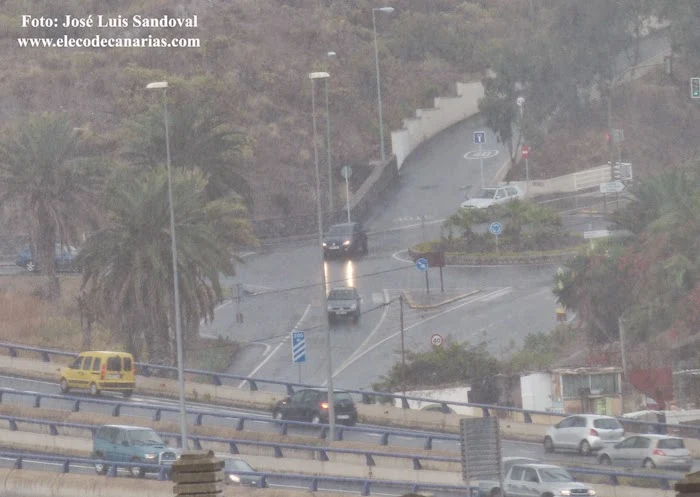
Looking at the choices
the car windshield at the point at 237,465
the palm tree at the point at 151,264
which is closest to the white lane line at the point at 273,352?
the palm tree at the point at 151,264

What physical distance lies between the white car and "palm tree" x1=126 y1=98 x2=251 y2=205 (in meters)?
12.4

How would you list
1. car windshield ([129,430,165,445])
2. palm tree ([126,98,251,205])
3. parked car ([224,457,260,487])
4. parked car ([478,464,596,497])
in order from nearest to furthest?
parked car ([478,464,596,497]) < parked car ([224,457,260,487]) < car windshield ([129,430,165,445]) < palm tree ([126,98,251,205])

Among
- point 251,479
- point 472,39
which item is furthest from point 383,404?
point 472,39

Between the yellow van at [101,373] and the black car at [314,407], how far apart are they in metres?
4.57

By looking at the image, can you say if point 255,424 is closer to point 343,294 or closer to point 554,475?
point 554,475

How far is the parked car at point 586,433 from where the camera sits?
3606 centimetres

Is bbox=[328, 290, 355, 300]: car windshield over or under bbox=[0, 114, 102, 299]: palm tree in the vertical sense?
under

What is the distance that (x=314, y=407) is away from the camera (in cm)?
4041

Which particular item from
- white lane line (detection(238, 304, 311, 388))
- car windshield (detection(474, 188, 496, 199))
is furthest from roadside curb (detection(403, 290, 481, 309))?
car windshield (detection(474, 188, 496, 199))

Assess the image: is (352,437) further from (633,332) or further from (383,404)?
(633,332)

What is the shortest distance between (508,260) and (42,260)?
19147 mm

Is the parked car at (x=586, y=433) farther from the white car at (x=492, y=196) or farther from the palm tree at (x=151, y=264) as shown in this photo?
the white car at (x=492, y=196)

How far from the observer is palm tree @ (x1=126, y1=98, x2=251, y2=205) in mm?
59594

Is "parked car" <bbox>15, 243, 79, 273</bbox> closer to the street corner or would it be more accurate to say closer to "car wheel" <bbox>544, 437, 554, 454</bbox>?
the street corner
